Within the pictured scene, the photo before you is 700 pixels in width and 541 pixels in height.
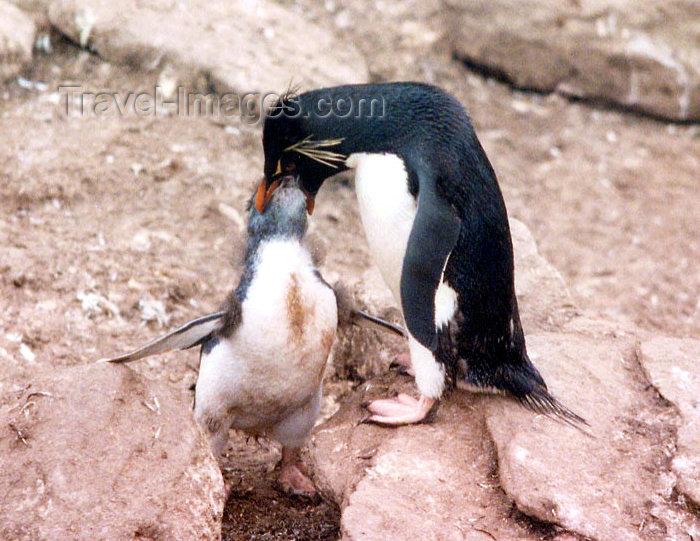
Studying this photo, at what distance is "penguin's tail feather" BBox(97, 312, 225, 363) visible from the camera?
9.55 ft

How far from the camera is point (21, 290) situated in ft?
12.3

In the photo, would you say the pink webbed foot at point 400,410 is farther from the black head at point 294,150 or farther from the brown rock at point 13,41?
the brown rock at point 13,41

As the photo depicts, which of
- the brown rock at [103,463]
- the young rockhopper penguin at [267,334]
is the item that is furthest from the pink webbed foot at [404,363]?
the brown rock at [103,463]

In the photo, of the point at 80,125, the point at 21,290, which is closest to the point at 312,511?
the point at 21,290

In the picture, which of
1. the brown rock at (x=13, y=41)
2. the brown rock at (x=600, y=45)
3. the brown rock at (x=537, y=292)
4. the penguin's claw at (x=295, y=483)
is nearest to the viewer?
the penguin's claw at (x=295, y=483)

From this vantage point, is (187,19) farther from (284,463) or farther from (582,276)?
(284,463)

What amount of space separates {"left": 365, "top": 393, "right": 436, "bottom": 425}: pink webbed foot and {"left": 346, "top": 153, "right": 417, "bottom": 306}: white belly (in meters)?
0.37

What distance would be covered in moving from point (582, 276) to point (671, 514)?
294 cm

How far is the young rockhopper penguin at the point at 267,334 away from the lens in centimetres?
286

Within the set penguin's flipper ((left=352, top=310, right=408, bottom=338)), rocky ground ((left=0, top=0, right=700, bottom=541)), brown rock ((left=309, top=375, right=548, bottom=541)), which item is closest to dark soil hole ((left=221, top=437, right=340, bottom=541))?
rocky ground ((left=0, top=0, right=700, bottom=541))

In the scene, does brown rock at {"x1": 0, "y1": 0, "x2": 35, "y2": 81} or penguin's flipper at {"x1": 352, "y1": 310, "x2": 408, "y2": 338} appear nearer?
penguin's flipper at {"x1": 352, "y1": 310, "x2": 408, "y2": 338}

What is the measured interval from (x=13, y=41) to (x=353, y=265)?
219 cm

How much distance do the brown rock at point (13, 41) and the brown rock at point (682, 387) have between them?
3.60 m

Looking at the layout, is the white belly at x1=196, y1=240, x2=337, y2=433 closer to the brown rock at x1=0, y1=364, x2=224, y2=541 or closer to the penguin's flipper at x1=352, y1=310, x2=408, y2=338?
the penguin's flipper at x1=352, y1=310, x2=408, y2=338
